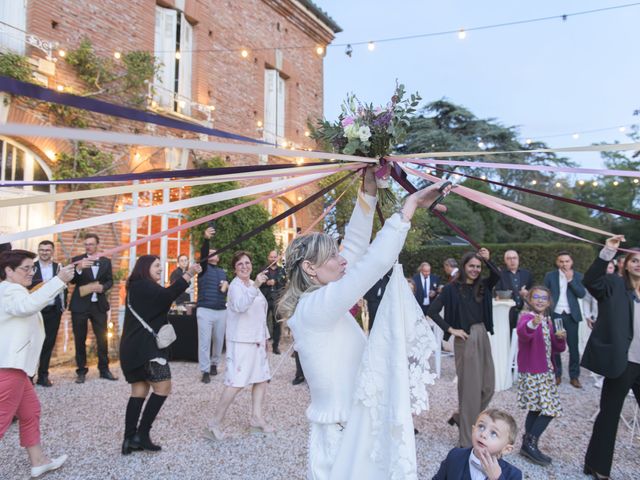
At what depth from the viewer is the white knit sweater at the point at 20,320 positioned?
11.0 feet

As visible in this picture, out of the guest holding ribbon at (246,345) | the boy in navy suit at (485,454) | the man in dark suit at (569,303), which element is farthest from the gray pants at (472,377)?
the man in dark suit at (569,303)

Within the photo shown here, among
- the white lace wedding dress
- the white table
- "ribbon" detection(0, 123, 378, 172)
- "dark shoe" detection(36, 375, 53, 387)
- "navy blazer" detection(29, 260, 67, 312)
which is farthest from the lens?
the white table

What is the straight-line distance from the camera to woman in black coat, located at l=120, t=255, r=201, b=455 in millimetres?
3908

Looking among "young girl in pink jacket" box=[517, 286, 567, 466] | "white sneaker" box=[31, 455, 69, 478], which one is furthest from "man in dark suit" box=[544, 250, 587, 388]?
"white sneaker" box=[31, 455, 69, 478]

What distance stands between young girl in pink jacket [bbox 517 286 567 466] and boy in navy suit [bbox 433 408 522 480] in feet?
6.16

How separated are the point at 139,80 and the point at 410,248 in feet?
28.1

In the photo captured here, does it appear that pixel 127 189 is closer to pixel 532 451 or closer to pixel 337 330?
pixel 337 330

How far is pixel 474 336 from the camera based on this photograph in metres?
4.26

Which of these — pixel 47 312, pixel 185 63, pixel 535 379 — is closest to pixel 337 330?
pixel 535 379

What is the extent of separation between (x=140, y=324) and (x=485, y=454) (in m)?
2.91

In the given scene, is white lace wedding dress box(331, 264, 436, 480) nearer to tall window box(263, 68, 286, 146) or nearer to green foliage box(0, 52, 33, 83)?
A: green foliage box(0, 52, 33, 83)

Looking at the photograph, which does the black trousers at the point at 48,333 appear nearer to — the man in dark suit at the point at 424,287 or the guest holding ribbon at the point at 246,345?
the guest holding ribbon at the point at 246,345

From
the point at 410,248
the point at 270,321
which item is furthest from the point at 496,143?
the point at 270,321

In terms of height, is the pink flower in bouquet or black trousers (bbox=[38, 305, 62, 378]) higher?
the pink flower in bouquet
